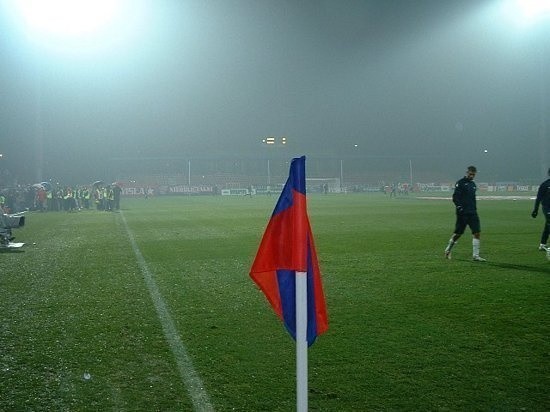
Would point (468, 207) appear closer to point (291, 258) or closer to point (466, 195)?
point (466, 195)

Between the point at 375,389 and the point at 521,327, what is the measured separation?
2.37 meters

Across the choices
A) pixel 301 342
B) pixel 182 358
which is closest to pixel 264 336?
pixel 182 358

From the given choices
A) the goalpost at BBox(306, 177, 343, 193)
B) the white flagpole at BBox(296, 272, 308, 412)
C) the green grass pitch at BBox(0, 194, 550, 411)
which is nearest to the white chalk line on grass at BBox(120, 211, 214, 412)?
the green grass pitch at BBox(0, 194, 550, 411)

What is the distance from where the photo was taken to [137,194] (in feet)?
219

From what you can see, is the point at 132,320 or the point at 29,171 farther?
the point at 29,171

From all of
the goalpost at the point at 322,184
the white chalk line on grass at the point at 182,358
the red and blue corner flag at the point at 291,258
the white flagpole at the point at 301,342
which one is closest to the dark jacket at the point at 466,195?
the white chalk line on grass at the point at 182,358

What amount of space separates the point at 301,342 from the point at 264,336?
9.20 ft

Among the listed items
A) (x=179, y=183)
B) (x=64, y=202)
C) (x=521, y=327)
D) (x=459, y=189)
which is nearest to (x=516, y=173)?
(x=179, y=183)

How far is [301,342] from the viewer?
2736mm

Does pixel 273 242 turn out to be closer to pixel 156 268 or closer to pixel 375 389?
pixel 375 389

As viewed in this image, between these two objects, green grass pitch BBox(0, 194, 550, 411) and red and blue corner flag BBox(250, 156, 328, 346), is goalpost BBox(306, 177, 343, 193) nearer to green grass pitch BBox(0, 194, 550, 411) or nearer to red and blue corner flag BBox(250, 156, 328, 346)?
green grass pitch BBox(0, 194, 550, 411)

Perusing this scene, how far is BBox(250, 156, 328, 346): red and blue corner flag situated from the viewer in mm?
2797

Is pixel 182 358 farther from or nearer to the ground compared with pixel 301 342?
nearer to the ground

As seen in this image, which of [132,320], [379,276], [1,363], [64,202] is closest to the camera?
[1,363]
